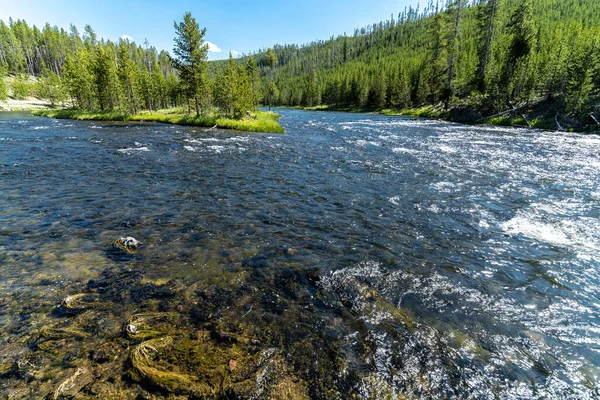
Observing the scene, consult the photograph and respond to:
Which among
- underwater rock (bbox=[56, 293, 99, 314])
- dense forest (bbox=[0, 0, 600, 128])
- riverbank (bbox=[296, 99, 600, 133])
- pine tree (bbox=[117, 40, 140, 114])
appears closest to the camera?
underwater rock (bbox=[56, 293, 99, 314])

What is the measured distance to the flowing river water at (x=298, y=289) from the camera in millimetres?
5414

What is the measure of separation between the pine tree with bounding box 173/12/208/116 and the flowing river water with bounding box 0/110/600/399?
43.6 m

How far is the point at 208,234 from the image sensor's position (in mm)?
11312

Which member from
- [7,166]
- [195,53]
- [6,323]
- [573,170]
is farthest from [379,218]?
[195,53]

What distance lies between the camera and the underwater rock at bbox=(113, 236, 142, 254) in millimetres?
9852

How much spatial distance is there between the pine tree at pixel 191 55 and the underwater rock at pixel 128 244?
53450mm

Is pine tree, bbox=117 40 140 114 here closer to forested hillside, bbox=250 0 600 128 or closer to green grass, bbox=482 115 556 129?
forested hillside, bbox=250 0 600 128

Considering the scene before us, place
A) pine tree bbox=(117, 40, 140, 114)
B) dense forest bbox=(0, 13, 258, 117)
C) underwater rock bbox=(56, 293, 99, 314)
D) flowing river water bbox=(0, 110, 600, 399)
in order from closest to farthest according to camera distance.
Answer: flowing river water bbox=(0, 110, 600, 399) < underwater rock bbox=(56, 293, 99, 314) < dense forest bbox=(0, 13, 258, 117) < pine tree bbox=(117, 40, 140, 114)

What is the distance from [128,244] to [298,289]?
6.58 m

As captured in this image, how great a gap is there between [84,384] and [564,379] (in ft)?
30.6

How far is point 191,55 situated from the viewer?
178 ft

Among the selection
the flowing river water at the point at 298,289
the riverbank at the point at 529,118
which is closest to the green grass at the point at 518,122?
the riverbank at the point at 529,118

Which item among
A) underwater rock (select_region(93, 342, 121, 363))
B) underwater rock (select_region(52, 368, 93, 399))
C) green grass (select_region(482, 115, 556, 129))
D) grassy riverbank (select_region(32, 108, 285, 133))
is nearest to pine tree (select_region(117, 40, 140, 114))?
grassy riverbank (select_region(32, 108, 285, 133))

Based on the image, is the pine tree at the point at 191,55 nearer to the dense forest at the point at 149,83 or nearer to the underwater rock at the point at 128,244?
the dense forest at the point at 149,83
